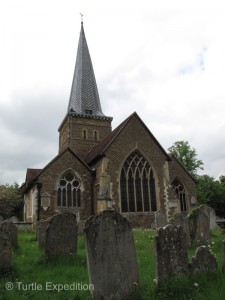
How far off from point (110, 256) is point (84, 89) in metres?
31.2

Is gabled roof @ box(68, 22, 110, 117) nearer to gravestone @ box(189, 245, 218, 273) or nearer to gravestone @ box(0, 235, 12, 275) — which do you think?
gravestone @ box(0, 235, 12, 275)

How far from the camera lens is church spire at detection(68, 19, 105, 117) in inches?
1321

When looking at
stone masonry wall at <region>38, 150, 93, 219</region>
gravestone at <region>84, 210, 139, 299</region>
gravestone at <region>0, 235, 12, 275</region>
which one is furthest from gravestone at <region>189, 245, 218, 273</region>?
stone masonry wall at <region>38, 150, 93, 219</region>

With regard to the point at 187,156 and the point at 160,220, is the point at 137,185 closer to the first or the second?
the point at 160,220

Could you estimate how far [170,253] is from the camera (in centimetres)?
610

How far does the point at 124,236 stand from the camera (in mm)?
6027

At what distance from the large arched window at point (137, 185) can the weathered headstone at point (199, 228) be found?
33.8 ft

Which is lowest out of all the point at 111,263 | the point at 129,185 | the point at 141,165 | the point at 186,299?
the point at 186,299

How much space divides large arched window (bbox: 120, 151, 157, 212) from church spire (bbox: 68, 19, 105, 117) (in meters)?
11.7

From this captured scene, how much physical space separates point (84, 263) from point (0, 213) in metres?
21.9

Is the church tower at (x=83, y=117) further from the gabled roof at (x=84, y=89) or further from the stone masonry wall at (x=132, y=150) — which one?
the stone masonry wall at (x=132, y=150)

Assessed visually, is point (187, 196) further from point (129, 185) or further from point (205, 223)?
point (205, 223)

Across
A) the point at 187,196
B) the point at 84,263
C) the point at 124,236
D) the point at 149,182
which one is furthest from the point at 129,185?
the point at 124,236

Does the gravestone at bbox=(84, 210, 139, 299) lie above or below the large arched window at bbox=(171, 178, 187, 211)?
below
